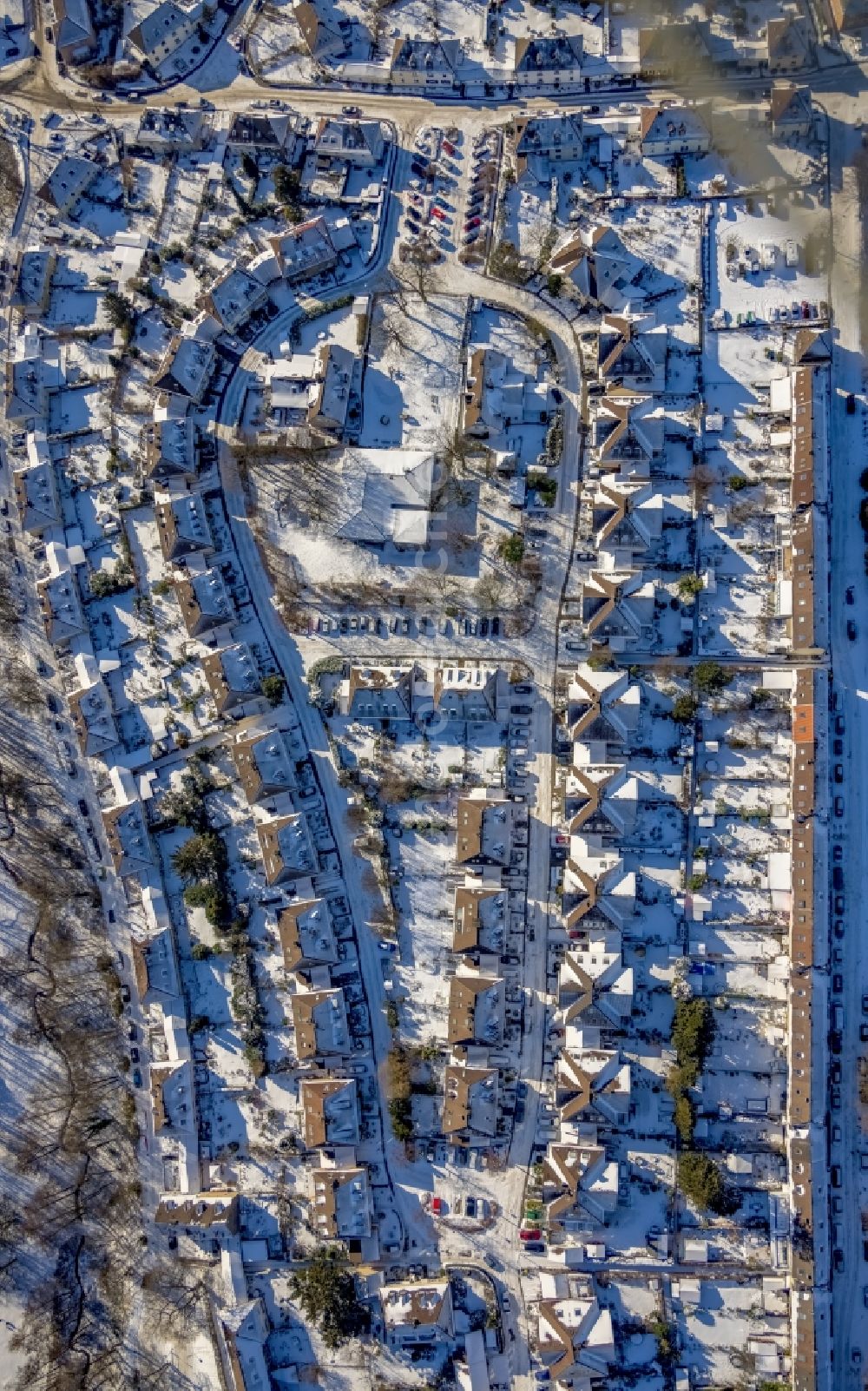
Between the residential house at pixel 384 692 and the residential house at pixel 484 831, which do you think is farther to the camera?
the residential house at pixel 384 692

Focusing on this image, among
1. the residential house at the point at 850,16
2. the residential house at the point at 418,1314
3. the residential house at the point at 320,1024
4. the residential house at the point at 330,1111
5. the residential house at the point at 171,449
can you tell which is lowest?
the residential house at the point at 418,1314

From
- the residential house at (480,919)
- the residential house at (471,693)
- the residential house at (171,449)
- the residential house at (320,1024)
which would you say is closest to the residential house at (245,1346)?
the residential house at (320,1024)

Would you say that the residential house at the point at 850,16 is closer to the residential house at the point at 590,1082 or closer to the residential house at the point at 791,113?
the residential house at the point at 791,113

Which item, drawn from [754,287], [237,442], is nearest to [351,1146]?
[237,442]

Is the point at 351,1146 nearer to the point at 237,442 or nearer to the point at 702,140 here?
the point at 237,442

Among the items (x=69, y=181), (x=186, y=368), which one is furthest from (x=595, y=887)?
(x=69, y=181)
